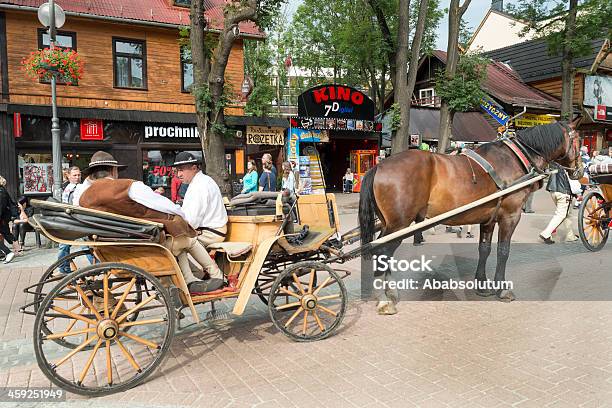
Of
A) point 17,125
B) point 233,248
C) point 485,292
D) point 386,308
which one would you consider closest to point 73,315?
point 233,248

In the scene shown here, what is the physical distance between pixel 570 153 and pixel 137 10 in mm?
16141

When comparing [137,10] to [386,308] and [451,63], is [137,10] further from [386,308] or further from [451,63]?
[386,308]

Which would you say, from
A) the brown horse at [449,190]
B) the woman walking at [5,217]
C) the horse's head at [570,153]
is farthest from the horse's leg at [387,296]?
the woman walking at [5,217]

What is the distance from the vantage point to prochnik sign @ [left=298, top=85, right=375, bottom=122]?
20.6m

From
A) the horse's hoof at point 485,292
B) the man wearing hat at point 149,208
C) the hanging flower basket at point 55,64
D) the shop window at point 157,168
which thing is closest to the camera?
the man wearing hat at point 149,208

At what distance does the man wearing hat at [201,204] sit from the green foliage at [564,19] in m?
21.2

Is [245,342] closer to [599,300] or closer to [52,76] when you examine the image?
[599,300]

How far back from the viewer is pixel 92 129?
15.9 metres

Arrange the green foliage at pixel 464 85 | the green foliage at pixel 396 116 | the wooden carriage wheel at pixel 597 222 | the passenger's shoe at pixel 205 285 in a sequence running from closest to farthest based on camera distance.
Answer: the passenger's shoe at pixel 205 285
the wooden carriage wheel at pixel 597 222
the green foliage at pixel 396 116
the green foliage at pixel 464 85

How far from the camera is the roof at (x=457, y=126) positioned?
2419 centimetres

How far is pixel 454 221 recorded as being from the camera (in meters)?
5.75

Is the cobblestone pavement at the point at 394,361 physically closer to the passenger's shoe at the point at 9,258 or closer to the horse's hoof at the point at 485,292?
the horse's hoof at the point at 485,292

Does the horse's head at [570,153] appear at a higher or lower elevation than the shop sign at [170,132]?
lower

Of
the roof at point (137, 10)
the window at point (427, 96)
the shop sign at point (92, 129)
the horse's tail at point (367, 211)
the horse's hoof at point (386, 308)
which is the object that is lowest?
the horse's hoof at point (386, 308)
